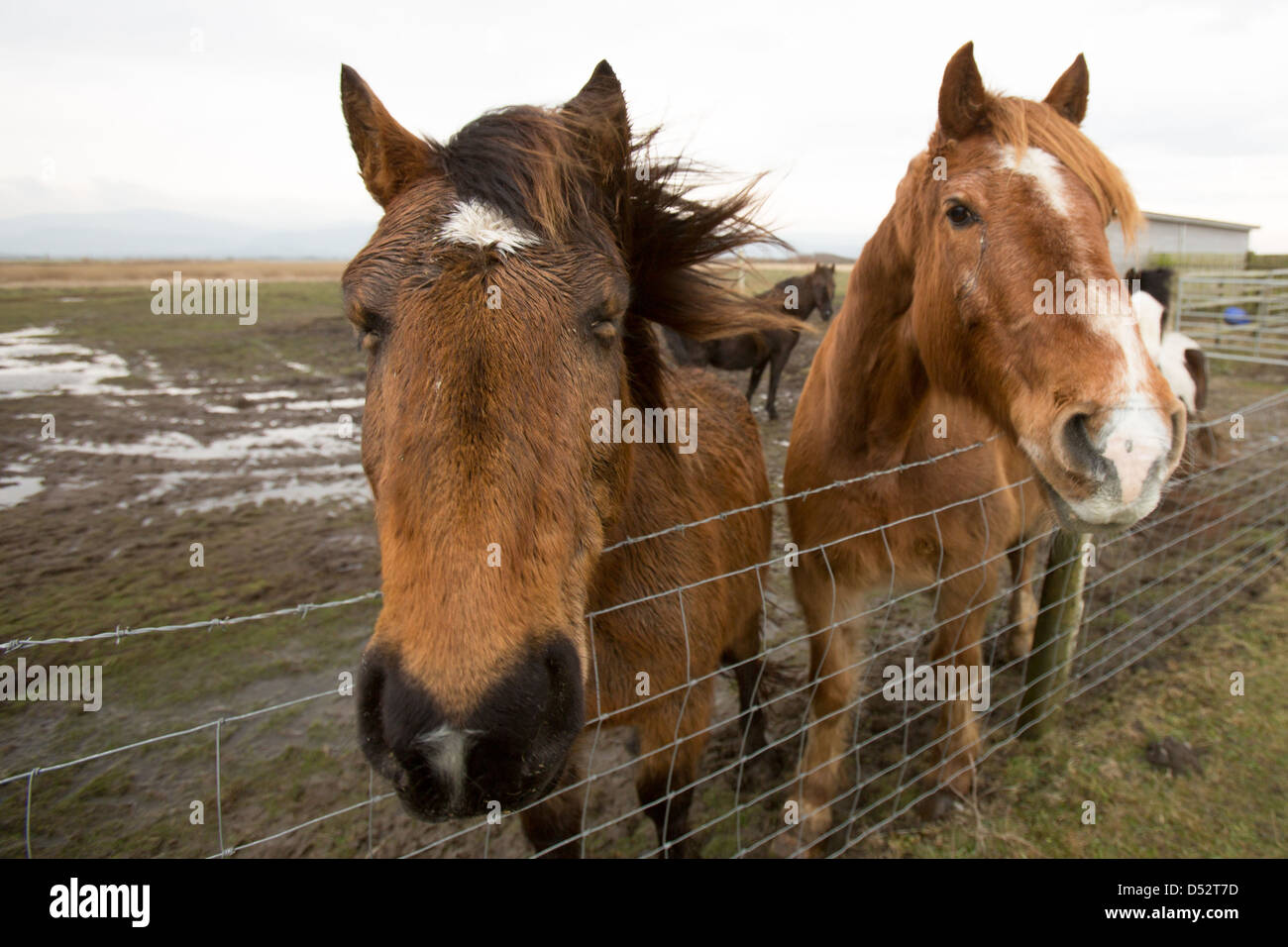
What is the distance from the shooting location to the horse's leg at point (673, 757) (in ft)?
7.97

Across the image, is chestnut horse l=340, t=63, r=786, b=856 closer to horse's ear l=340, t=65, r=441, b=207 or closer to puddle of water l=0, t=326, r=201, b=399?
horse's ear l=340, t=65, r=441, b=207

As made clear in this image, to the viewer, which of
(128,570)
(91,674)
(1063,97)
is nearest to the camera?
(1063,97)

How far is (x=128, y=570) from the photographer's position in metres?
5.75

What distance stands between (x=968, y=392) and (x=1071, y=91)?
1.25 metres

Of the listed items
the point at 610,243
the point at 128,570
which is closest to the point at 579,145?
the point at 610,243

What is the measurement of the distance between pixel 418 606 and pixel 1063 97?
2.88 m

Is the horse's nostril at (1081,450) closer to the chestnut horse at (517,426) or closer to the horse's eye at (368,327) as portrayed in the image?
the chestnut horse at (517,426)

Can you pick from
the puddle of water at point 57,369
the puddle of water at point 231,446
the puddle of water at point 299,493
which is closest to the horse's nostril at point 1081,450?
the puddle of water at point 299,493

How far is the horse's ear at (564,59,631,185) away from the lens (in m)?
1.82

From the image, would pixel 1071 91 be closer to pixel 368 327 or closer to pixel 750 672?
pixel 368 327

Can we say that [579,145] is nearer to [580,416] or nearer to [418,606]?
[580,416]

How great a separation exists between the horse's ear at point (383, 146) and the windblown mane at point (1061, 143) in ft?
5.59

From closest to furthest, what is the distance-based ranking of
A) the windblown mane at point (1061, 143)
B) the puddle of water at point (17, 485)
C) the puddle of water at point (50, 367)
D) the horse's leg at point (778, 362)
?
the windblown mane at point (1061, 143) < the puddle of water at point (17, 485) < the horse's leg at point (778, 362) < the puddle of water at point (50, 367)

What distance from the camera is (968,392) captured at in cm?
225
